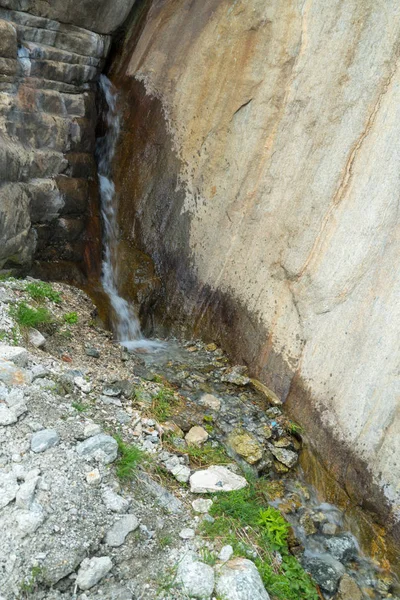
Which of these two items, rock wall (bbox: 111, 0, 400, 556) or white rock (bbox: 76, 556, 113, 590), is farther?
rock wall (bbox: 111, 0, 400, 556)

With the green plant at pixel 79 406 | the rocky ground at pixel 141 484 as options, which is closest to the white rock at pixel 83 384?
the rocky ground at pixel 141 484

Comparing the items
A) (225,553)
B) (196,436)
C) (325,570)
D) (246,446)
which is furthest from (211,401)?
(225,553)

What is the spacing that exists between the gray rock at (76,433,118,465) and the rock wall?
1.80m

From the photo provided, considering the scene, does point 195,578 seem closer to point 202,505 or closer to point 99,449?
point 202,505

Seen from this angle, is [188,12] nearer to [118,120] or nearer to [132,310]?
[118,120]

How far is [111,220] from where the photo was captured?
635 cm

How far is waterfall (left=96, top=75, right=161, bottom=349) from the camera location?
5.88m

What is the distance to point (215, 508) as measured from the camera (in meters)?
3.56

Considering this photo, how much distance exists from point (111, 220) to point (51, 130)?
115cm

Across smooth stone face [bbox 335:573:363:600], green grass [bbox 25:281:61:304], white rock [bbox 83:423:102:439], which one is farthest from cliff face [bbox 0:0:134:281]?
smooth stone face [bbox 335:573:363:600]

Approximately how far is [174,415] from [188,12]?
13.5ft

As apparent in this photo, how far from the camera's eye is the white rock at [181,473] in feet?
12.2

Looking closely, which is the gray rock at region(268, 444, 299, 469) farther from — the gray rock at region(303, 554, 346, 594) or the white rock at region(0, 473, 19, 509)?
the white rock at region(0, 473, 19, 509)

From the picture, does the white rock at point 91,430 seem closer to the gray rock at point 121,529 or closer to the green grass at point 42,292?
the gray rock at point 121,529
